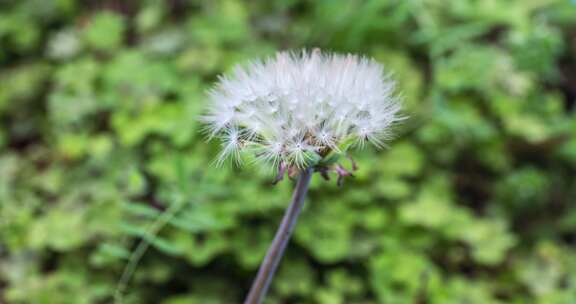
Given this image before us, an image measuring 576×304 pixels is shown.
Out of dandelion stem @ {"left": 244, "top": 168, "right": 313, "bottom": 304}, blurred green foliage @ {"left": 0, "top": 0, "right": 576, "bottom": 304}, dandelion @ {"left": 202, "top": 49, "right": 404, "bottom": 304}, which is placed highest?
blurred green foliage @ {"left": 0, "top": 0, "right": 576, "bottom": 304}

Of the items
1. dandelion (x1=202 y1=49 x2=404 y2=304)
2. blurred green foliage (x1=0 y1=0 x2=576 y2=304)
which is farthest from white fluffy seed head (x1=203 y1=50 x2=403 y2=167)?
blurred green foliage (x1=0 y1=0 x2=576 y2=304)

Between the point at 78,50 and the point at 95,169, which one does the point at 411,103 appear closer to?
the point at 95,169

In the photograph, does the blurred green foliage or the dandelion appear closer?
the dandelion

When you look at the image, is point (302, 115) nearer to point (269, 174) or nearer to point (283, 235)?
point (283, 235)

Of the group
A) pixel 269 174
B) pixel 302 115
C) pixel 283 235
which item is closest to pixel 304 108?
pixel 302 115

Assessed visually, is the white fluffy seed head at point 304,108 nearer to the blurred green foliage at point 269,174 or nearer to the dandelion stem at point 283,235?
the dandelion stem at point 283,235

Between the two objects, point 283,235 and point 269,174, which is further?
point 269,174

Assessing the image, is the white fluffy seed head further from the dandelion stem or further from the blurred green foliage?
the blurred green foliage

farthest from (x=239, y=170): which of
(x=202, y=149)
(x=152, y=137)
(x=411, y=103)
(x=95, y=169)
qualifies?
(x=411, y=103)
